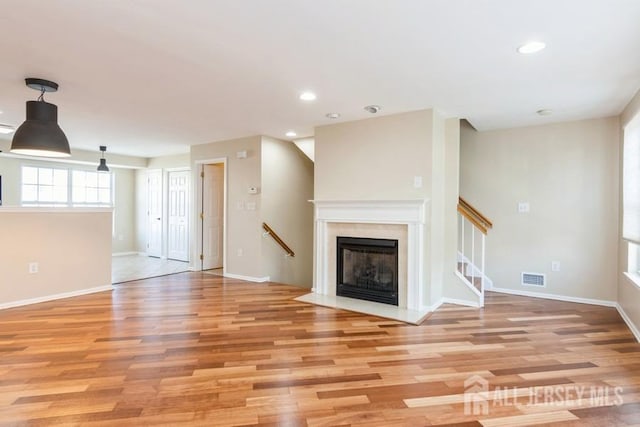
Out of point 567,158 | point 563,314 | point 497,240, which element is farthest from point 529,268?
point 567,158

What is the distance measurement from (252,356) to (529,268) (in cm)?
410

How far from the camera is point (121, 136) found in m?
5.64

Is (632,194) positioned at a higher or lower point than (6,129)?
lower

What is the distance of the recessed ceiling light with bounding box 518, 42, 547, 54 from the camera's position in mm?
2328

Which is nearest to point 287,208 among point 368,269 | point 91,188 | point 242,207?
point 242,207

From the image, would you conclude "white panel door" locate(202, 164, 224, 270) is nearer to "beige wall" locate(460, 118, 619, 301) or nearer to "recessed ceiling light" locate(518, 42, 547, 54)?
"beige wall" locate(460, 118, 619, 301)

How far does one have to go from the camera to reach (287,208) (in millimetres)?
5938

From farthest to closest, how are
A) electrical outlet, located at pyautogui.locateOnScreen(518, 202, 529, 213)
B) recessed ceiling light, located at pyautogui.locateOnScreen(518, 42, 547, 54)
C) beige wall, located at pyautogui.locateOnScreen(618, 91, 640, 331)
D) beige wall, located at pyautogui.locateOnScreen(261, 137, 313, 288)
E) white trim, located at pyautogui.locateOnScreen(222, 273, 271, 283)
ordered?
beige wall, located at pyautogui.locateOnScreen(261, 137, 313, 288), white trim, located at pyautogui.locateOnScreen(222, 273, 271, 283), electrical outlet, located at pyautogui.locateOnScreen(518, 202, 529, 213), beige wall, located at pyautogui.locateOnScreen(618, 91, 640, 331), recessed ceiling light, located at pyautogui.locateOnScreen(518, 42, 547, 54)

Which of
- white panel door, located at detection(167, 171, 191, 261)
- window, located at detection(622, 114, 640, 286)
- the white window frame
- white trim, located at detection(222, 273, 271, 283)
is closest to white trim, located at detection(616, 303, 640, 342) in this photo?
window, located at detection(622, 114, 640, 286)

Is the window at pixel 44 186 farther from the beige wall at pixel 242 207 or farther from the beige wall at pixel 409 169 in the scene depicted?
the beige wall at pixel 409 169

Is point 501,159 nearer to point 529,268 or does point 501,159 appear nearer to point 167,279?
point 529,268

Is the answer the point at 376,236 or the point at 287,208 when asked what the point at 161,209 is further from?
the point at 376,236
